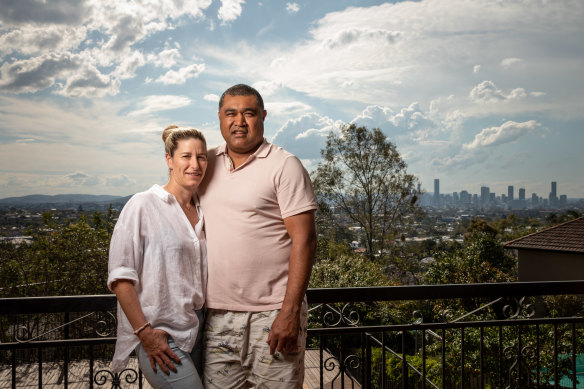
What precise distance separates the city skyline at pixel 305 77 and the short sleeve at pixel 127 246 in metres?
32.8

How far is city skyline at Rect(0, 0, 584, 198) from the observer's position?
3722 cm

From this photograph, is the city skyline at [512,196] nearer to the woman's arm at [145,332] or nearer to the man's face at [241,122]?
the man's face at [241,122]

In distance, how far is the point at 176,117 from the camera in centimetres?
5562

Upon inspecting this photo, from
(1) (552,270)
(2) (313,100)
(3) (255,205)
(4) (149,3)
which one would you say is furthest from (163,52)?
(3) (255,205)

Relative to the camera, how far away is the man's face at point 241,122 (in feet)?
4.38

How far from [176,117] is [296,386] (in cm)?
5720

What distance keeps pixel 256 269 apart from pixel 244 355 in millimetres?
259

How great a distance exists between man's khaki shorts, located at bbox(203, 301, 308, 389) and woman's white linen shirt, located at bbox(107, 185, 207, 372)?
0.09 metres

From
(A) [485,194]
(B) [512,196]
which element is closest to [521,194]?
(B) [512,196]

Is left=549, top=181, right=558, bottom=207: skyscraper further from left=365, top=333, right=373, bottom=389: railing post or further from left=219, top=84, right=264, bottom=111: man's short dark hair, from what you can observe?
left=219, top=84, right=264, bottom=111: man's short dark hair

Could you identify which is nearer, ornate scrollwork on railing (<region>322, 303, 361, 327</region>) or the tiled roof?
ornate scrollwork on railing (<region>322, 303, 361, 327</region>)

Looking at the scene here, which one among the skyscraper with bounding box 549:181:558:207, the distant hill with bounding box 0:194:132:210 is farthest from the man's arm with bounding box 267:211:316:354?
the skyscraper with bounding box 549:181:558:207

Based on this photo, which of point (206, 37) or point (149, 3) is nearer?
point (149, 3)

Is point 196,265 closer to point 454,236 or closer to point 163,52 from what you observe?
point 454,236
